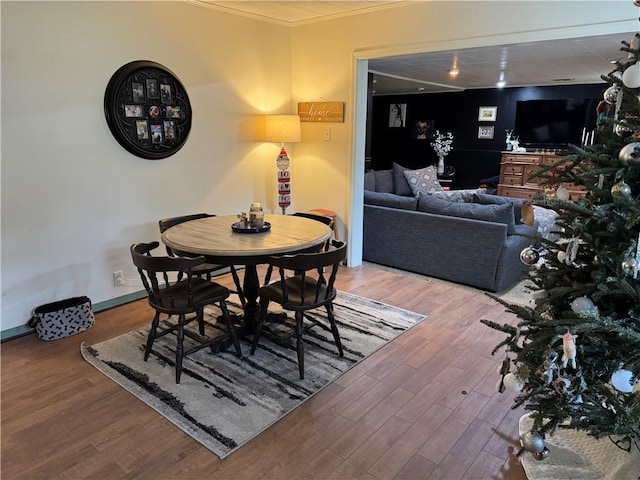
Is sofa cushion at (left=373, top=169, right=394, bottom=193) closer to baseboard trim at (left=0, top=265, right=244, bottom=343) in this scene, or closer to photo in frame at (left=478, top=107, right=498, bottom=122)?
baseboard trim at (left=0, top=265, right=244, bottom=343)

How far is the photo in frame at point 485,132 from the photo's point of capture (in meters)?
9.04

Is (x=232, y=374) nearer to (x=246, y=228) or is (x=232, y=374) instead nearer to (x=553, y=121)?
(x=246, y=228)

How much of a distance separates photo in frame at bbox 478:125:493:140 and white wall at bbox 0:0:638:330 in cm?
570

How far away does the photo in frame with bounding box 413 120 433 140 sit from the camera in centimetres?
972

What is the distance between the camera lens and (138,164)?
3.60 metres

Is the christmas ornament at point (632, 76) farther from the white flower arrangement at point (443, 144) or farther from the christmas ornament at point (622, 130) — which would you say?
the white flower arrangement at point (443, 144)

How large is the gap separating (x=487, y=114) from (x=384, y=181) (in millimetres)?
4370

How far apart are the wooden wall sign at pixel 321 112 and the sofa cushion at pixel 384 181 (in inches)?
60.1

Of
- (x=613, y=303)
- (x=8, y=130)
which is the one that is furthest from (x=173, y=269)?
(x=613, y=303)

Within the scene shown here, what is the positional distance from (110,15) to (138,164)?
1.10m

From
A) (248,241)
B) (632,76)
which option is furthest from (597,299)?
(248,241)

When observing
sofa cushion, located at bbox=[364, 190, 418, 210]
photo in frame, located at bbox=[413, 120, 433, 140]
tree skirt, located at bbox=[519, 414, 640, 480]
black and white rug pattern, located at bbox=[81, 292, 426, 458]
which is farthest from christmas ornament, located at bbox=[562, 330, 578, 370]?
photo in frame, located at bbox=[413, 120, 433, 140]

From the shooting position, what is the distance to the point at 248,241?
2.70 meters

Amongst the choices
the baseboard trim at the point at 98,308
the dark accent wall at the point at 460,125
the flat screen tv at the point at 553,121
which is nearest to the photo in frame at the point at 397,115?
the dark accent wall at the point at 460,125
